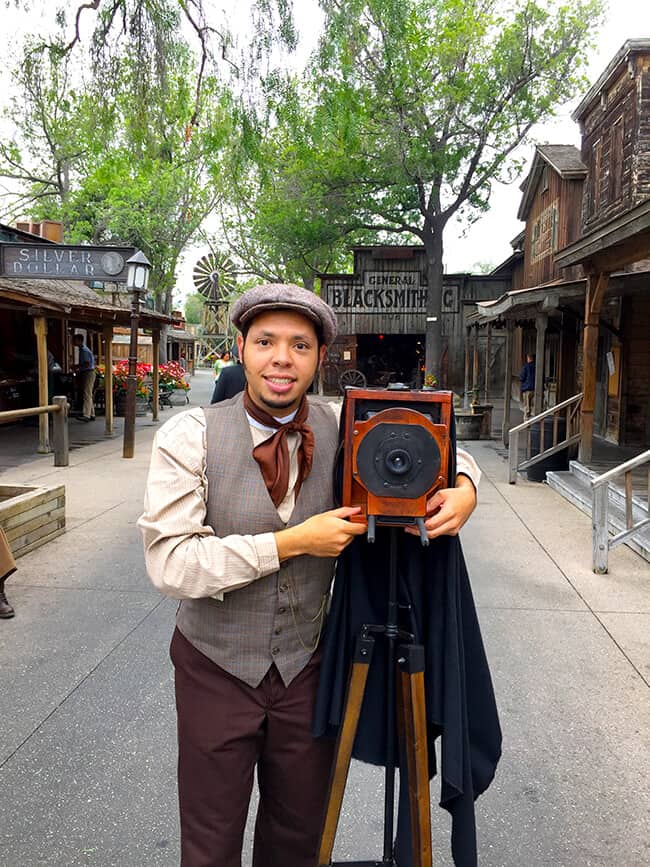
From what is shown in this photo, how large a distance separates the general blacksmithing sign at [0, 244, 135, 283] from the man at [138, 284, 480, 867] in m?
8.94

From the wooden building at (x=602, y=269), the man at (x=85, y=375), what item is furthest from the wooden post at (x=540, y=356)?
the man at (x=85, y=375)

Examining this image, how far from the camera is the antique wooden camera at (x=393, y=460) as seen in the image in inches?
54.1

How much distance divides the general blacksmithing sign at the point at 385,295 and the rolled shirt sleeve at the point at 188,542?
2214 cm

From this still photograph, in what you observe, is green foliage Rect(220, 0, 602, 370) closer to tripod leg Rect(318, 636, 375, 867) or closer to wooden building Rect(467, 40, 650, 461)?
wooden building Rect(467, 40, 650, 461)

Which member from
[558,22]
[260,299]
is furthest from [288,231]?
[260,299]

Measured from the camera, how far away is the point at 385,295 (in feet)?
76.4

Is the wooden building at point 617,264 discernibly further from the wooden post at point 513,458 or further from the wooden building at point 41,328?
the wooden building at point 41,328

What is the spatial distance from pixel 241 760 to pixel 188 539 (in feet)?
1.82

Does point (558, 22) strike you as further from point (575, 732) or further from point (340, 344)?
point (575, 732)

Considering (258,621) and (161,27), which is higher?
(161,27)

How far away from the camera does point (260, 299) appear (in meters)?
1.51

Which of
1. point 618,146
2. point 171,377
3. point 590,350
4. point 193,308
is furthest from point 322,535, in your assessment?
point 193,308


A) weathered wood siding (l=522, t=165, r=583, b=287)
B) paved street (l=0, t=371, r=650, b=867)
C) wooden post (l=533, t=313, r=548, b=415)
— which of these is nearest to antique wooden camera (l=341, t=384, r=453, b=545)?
paved street (l=0, t=371, r=650, b=867)

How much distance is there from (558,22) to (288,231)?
8994 millimetres
